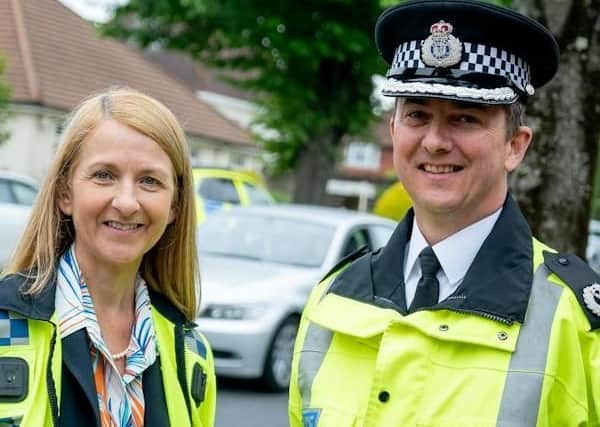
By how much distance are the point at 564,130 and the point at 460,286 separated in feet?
7.75

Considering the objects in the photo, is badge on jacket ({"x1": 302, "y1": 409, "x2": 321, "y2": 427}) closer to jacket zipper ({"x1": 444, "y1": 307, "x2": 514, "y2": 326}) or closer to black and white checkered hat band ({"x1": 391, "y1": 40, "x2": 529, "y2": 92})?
jacket zipper ({"x1": 444, "y1": 307, "x2": 514, "y2": 326})

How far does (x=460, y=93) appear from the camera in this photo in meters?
2.62

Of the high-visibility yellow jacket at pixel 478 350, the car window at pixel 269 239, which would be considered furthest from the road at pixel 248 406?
the high-visibility yellow jacket at pixel 478 350

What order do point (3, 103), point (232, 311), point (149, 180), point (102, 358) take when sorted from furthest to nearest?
1. point (3, 103)
2. point (232, 311)
3. point (149, 180)
4. point (102, 358)

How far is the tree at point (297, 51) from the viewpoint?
1797cm

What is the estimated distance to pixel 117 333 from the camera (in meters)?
2.99

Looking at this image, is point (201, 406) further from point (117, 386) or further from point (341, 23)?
point (341, 23)

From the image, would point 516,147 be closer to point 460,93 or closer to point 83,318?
point 460,93

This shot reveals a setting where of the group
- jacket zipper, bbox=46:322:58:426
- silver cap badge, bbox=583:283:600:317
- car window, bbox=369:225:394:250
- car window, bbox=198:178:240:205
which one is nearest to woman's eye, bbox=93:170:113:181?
jacket zipper, bbox=46:322:58:426

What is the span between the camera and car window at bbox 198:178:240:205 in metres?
15.8

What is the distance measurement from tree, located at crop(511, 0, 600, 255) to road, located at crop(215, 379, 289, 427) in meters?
3.41

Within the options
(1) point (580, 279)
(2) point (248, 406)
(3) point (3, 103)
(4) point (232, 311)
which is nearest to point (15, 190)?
(3) point (3, 103)

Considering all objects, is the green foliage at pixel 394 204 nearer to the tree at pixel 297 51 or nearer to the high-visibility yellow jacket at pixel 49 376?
the tree at pixel 297 51

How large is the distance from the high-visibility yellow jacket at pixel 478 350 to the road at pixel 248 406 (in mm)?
5058
